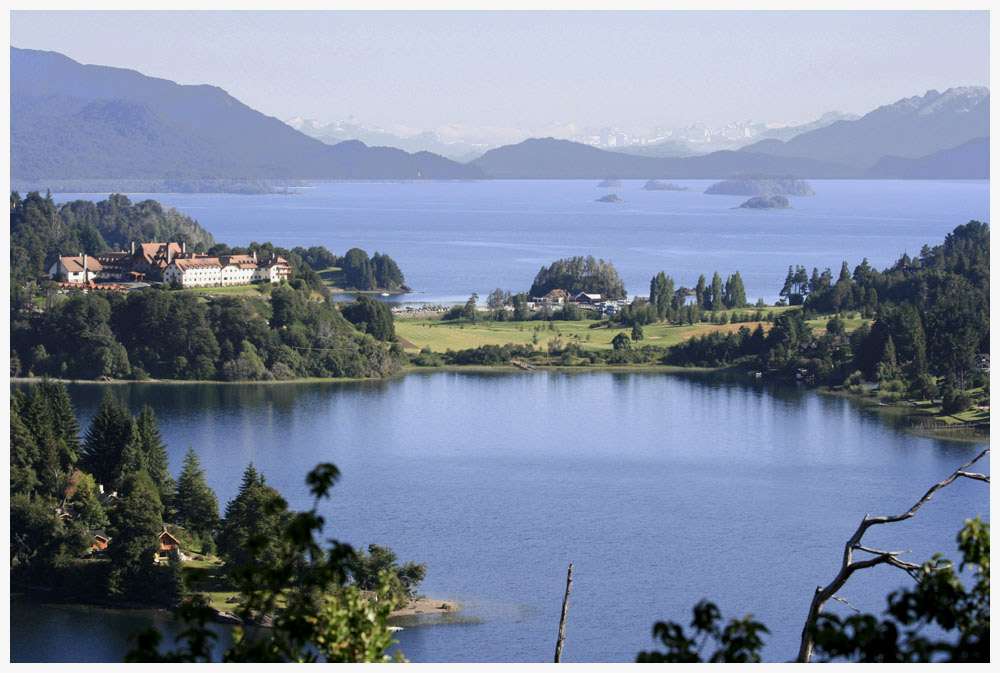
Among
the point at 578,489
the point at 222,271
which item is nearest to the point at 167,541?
the point at 578,489

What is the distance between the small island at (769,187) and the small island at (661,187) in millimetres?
9608

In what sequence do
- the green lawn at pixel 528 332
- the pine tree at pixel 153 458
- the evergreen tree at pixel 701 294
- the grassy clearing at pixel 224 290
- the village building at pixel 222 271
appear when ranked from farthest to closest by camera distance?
the evergreen tree at pixel 701 294, the village building at pixel 222 271, the grassy clearing at pixel 224 290, the green lawn at pixel 528 332, the pine tree at pixel 153 458

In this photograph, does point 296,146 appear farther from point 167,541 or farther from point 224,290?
point 167,541

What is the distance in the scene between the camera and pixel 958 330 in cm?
2638

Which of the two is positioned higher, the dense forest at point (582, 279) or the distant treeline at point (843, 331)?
the dense forest at point (582, 279)

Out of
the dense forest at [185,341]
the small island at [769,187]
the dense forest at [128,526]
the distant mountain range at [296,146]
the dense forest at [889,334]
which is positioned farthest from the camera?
the small island at [769,187]

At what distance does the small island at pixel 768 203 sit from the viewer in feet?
284

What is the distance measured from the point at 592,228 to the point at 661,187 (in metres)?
46.2

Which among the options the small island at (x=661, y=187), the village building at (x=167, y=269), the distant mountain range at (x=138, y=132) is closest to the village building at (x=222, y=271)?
the village building at (x=167, y=269)

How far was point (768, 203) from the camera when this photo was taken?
285 ft

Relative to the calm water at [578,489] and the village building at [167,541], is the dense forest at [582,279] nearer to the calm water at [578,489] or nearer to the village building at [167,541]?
the calm water at [578,489]

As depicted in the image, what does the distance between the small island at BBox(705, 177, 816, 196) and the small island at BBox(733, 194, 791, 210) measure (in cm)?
698

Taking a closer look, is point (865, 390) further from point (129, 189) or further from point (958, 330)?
point (129, 189)

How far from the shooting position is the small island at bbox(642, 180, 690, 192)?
112 metres
